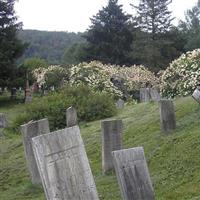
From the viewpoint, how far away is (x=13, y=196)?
10.9 meters

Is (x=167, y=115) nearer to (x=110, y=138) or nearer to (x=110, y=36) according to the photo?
(x=110, y=138)

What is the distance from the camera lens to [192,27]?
74.0 meters

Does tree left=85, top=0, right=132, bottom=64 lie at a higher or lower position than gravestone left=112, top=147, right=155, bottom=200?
higher

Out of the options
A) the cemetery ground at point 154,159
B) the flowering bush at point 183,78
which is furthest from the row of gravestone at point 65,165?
the flowering bush at point 183,78

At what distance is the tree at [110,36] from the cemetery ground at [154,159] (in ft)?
136

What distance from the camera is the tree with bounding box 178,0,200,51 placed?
60794 mm

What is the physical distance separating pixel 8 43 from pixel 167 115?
31.3 m

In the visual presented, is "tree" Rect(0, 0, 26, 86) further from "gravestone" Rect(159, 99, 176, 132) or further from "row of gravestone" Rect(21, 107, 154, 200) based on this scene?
"row of gravestone" Rect(21, 107, 154, 200)

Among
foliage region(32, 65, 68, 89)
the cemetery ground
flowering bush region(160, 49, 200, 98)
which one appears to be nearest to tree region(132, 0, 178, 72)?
foliage region(32, 65, 68, 89)

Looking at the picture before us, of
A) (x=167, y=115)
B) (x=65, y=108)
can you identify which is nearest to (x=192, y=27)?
(x=65, y=108)

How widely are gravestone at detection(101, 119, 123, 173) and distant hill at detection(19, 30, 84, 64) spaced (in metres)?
96.3

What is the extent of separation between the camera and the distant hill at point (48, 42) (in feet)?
370

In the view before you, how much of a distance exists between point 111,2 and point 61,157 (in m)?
57.6

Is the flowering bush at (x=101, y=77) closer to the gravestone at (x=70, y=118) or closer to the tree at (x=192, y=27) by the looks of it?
the gravestone at (x=70, y=118)
